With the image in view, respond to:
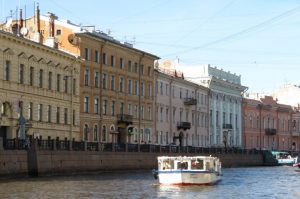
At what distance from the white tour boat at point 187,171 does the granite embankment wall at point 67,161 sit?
7.17 m

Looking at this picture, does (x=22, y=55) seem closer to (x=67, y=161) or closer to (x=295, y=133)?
(x=67, y=161)

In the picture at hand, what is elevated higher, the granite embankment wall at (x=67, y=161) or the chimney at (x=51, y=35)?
the chimney at (x=51, y=35)

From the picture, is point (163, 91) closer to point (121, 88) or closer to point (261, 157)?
point (121, 88)

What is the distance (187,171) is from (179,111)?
1565 inches

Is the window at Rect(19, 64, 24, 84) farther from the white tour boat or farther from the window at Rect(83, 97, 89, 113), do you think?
the white tour boat

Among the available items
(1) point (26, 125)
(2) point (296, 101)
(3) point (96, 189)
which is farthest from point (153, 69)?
(2) point (296, 101)

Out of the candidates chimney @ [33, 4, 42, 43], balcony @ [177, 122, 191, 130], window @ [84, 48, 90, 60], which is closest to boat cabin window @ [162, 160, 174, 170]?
chimney @ [33, 4, 42, 43]

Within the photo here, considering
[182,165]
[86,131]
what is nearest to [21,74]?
[86,131]

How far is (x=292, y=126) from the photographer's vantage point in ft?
375

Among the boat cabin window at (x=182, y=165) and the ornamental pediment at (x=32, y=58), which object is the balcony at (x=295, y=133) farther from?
the boat cabin window at (x=182, y=165)

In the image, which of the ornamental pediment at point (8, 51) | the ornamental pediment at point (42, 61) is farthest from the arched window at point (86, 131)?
the ornamental pediment at point (8, 51)

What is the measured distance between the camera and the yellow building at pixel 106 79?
2441 inches

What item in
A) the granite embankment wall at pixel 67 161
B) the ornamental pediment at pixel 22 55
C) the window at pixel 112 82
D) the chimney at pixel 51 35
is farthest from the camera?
the window at pixel 112 82

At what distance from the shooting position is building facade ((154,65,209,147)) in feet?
253
